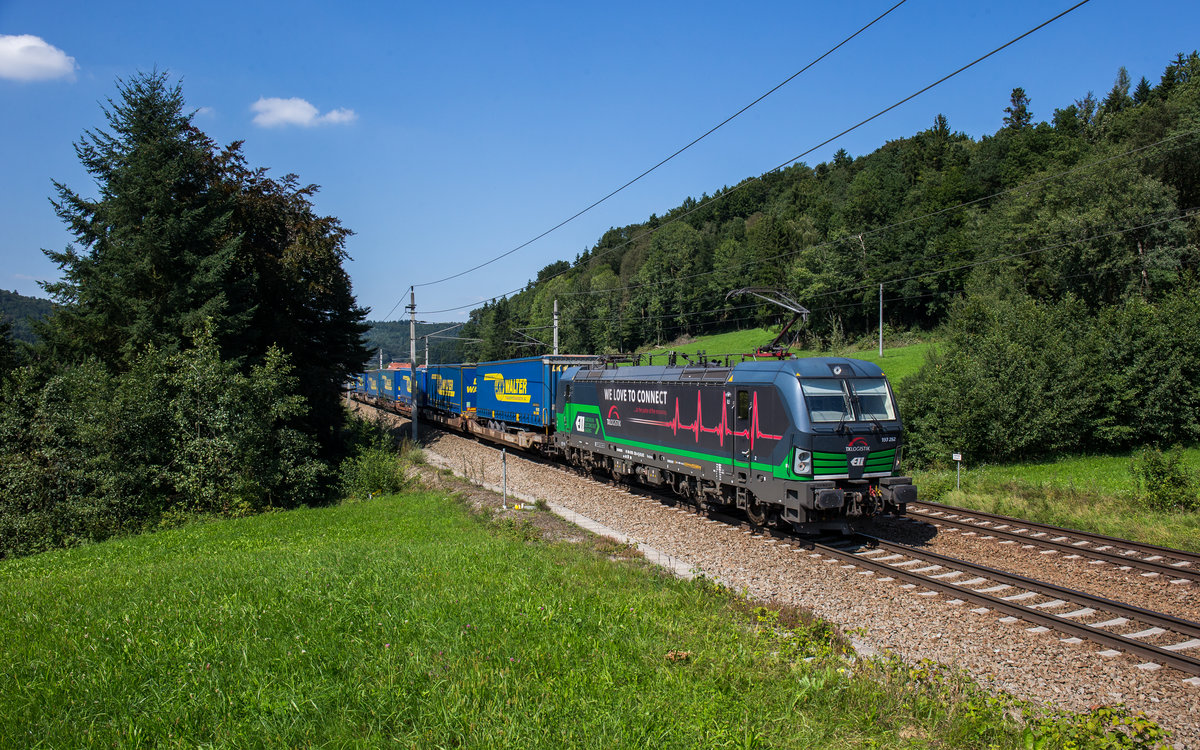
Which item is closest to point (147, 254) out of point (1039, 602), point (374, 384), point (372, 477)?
point (372, 477)

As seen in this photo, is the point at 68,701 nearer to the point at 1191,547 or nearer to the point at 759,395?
the point at 759,395

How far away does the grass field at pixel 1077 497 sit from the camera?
12.1m

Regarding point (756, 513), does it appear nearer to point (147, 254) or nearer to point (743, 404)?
point (743, 404)

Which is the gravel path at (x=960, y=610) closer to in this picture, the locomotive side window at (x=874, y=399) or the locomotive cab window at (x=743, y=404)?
the locomotive cab window at (x=743, y=404)

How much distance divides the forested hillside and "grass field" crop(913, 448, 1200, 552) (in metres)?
9.86

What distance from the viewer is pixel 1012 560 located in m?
10.5

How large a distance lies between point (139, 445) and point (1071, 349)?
1192 inches

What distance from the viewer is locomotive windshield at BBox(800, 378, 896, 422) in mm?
11195

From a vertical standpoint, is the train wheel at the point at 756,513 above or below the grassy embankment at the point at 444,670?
below

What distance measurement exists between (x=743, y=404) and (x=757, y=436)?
Result: 0.76m

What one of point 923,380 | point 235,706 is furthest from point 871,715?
point 923,380

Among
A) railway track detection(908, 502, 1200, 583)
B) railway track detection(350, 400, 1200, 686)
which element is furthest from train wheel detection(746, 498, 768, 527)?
railway track detection(908, 502, 1200, 583)

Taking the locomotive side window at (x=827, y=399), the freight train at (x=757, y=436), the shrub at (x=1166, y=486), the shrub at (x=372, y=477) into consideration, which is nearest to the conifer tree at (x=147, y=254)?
the shrub at (x=372, y=477)

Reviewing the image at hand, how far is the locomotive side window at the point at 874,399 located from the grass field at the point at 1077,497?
4.98 metres
